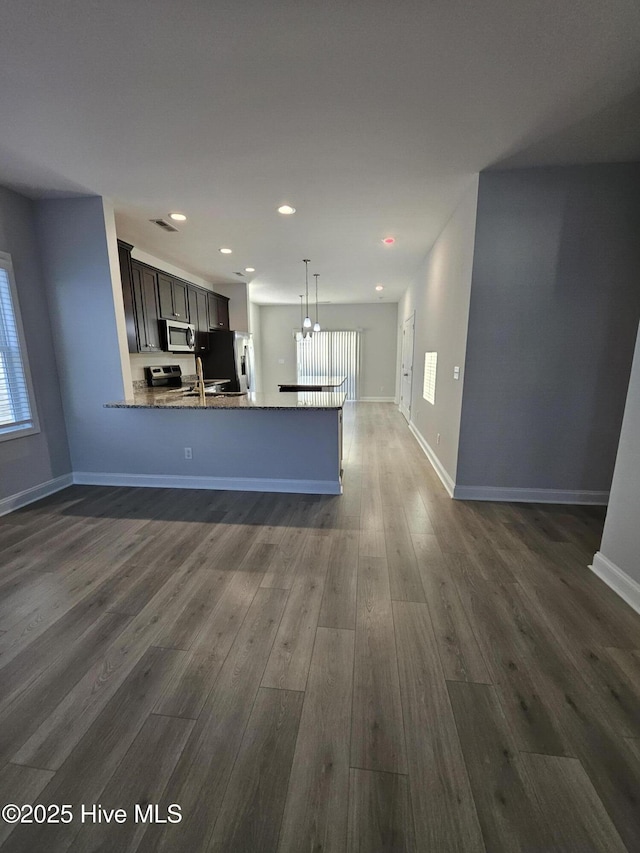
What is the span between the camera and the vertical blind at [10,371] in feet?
9.57

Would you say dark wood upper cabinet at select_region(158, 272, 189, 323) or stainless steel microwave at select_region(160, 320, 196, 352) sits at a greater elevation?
dark wood upper cabinet at select_region(158, 272, 189, 323)

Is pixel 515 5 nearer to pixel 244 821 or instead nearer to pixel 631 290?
pixel 631 290

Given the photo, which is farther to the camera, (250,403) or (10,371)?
(250,403)

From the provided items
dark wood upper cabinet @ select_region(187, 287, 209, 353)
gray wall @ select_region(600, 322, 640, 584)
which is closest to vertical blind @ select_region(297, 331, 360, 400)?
dark wood upper cabinet @ select_region(187, 287, 209, 353)

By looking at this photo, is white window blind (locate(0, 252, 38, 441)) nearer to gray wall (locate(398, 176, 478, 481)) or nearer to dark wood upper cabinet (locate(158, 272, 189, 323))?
dark wood upper cabinet (locate(158, 272, 189, 323))

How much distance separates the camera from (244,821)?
99 centimetres

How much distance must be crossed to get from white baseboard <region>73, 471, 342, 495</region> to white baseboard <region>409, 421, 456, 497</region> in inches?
42.8

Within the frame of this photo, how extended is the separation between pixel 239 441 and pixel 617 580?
9.93ft

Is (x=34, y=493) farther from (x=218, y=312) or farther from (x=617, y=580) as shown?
(x=617, y=580)

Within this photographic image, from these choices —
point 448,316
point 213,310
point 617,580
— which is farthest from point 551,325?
point 213,310

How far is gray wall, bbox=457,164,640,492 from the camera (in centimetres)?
264

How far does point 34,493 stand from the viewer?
321 centimetres

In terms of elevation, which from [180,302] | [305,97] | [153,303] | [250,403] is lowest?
[250,403]

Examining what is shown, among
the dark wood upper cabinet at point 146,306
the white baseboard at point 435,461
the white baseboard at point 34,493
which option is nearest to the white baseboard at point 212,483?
the white baseboard at point 34,493
